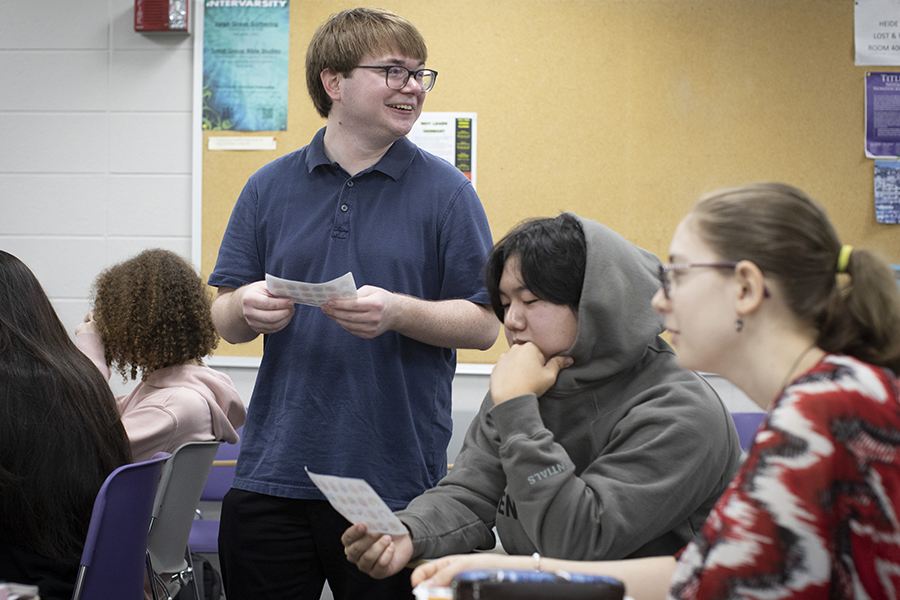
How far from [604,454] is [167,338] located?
1506 millimetres

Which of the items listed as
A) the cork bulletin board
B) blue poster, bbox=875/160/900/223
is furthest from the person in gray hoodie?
blue poster, bbox=875/160/900/223

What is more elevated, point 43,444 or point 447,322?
point 447,322

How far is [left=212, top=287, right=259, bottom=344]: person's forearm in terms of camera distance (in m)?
1.53

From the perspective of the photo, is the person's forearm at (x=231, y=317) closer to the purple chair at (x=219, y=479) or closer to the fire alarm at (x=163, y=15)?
the purple chair at (x=219, y=479)

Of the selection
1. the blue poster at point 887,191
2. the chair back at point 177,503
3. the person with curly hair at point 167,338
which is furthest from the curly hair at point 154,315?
the blue poster at point 887,191

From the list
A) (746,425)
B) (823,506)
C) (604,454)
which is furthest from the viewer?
(746,425)

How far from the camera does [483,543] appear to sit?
4.41 feet

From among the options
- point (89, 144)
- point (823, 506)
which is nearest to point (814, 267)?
point (823, 506)

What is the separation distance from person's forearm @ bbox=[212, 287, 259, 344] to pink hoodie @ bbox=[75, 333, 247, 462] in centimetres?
59

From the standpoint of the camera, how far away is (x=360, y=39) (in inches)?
60.8

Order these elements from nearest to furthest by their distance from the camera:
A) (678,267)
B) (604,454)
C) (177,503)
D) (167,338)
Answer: (678,267)
(604,454)
(177,503)
(167,338)

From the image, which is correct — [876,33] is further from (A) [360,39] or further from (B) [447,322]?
(B) [447,322]

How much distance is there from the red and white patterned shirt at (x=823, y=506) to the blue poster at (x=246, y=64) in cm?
275

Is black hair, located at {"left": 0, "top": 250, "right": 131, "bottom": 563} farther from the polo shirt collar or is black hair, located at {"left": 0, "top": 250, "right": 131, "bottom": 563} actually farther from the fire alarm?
the fire alarm
